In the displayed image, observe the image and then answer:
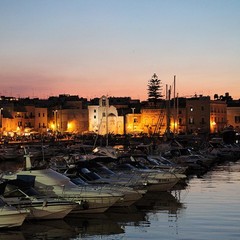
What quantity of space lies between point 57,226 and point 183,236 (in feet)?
16.8

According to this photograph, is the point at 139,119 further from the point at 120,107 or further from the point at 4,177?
the point at 4,177

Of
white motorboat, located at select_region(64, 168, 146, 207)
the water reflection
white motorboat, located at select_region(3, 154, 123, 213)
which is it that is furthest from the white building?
white motorboat, located at select_region(3, 154, 123, 213)

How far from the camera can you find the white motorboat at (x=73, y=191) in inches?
1112

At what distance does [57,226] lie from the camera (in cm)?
2625

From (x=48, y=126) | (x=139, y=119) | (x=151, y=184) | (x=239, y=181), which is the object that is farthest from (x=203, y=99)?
(x=151, y=184)

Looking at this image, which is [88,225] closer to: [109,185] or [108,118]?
[109,185]

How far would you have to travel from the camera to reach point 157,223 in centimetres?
2756

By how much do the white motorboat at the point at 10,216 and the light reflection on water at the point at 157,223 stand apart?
1.23ft

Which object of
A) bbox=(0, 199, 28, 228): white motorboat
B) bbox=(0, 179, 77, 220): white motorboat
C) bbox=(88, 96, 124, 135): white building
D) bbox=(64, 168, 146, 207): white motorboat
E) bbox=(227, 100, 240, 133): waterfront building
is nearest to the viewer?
bbox=(0, 199, 28, 228): white motorboat

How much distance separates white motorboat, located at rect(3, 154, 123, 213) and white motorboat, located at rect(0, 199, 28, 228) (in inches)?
156

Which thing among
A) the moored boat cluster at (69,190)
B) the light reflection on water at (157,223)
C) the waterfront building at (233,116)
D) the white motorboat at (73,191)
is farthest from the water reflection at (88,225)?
the waterfront building at (233,116)

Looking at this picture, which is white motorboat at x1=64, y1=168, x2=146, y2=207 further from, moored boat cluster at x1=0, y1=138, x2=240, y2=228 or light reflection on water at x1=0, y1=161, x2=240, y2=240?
light reflection on water at x1=0, y1=161, x2=240, y2=240

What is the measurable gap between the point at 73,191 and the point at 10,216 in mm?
4872

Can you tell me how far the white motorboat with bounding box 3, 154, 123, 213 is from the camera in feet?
92.7
